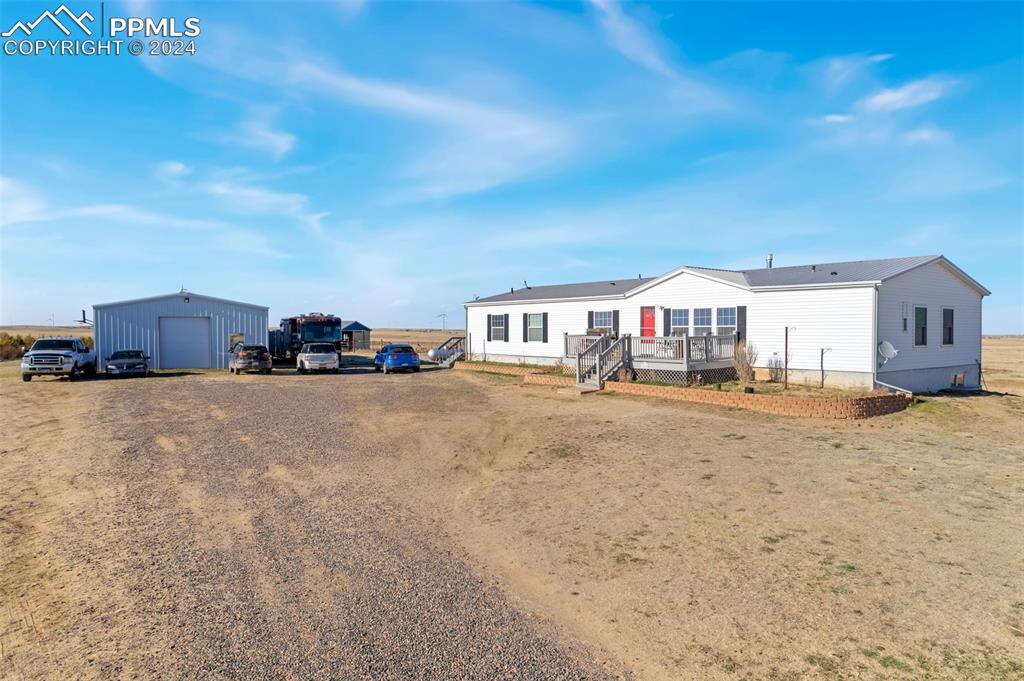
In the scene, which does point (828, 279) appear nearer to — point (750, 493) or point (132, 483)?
point (750, 493)

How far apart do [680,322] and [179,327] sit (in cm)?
2364

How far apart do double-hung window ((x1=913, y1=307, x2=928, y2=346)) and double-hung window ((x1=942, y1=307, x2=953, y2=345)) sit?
4.64 feet

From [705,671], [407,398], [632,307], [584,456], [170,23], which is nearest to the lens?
[705,671]

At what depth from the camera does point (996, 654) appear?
4551 millimetres

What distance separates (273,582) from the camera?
5875 millimetres

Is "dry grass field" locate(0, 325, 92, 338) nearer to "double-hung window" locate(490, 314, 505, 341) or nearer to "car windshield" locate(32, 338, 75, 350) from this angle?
"car windshield" locate(32, 338, 75, 350)

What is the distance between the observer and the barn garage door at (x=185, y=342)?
2992cm

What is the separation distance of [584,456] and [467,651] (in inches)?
256

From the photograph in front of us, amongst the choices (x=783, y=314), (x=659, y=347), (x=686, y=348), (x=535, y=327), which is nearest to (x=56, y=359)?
(x=535, y=327)

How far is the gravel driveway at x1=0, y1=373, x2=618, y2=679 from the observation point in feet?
14.7

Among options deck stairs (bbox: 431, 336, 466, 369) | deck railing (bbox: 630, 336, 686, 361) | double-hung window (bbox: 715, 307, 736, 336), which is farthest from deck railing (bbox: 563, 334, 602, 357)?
deck stairs (bbox: 431, 336, 466, 369)

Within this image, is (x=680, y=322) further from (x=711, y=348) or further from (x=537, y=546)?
(x=537, y=546)

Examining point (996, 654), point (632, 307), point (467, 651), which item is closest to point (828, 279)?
point (632, 307)

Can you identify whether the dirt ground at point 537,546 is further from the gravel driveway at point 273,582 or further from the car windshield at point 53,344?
the car windshield at point 53,344
